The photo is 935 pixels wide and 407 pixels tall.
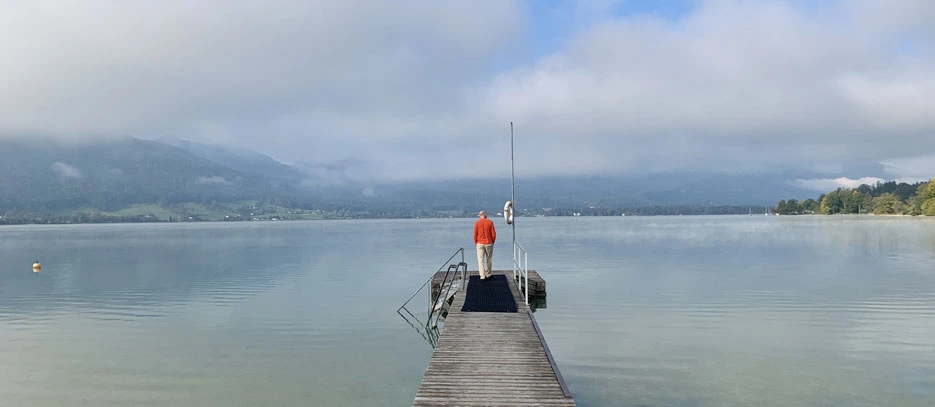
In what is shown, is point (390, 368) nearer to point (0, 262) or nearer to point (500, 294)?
point (500, 294)

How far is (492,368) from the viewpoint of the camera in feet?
36.7

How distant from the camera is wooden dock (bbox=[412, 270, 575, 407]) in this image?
951cm

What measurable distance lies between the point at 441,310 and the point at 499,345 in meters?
10.9

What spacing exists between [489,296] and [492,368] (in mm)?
9106

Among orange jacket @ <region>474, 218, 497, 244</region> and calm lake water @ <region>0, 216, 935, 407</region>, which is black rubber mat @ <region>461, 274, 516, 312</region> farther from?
orange jacket @ <region>474, 218, 497, 244</region>

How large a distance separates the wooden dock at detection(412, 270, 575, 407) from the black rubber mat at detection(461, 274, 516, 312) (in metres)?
1.75

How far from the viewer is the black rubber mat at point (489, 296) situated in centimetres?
1764

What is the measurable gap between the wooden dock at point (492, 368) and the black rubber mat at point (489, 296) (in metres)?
1.75

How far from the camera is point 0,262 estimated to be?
52281mm

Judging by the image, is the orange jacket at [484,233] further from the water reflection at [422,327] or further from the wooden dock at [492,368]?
the wooden dock at [492,368]

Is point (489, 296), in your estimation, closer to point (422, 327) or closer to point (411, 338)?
point (422, 327)

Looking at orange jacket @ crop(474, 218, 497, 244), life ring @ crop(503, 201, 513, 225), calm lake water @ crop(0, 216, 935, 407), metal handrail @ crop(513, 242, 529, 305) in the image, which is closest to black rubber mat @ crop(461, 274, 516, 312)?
metal handrail @ crop(513, 242, 529, 305)

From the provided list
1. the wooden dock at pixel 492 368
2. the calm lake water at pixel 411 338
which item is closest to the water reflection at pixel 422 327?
the calm lake water at pixel 411 338

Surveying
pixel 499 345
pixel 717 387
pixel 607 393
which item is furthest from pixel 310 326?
pixel 717 387
